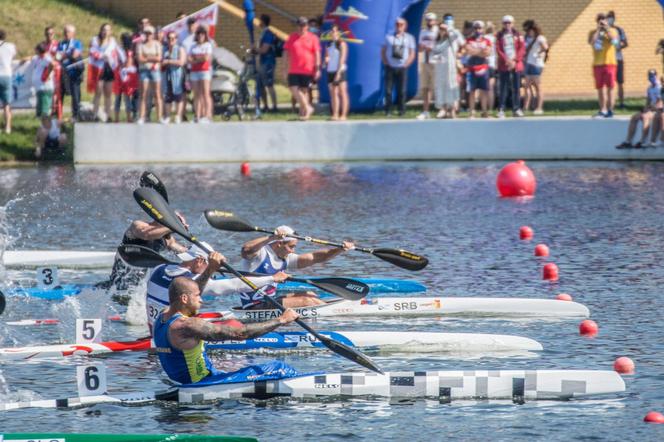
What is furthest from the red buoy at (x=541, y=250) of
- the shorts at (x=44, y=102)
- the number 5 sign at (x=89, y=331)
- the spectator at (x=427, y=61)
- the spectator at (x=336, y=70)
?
the shorts at (x=44, y=102)

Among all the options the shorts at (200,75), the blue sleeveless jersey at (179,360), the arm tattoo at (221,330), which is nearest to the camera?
the arm tattoo at (221,330)

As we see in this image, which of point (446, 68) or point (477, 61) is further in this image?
point (477, 61)

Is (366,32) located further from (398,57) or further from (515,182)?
(515,182)

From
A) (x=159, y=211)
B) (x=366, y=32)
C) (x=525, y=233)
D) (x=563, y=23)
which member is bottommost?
(x=525, y=233)

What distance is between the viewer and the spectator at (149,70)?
30.2m

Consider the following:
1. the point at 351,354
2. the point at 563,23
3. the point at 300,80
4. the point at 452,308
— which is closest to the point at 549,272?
the point at 452,308

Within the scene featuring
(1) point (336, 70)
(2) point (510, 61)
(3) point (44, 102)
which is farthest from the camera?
(3) point (44, 102)

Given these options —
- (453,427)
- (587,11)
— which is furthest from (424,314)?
(587,11)

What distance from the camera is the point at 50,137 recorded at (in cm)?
3178

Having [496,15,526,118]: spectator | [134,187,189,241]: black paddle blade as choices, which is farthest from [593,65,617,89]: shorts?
[134,187,189,241]: black paddle blade

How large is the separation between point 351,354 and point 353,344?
1603 millimetres

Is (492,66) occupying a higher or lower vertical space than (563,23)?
lower

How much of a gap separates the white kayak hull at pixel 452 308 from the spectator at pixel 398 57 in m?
15.3

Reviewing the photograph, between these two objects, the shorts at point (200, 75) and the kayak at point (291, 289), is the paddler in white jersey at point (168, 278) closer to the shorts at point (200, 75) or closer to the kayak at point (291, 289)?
the kayak at point (291, 289)
